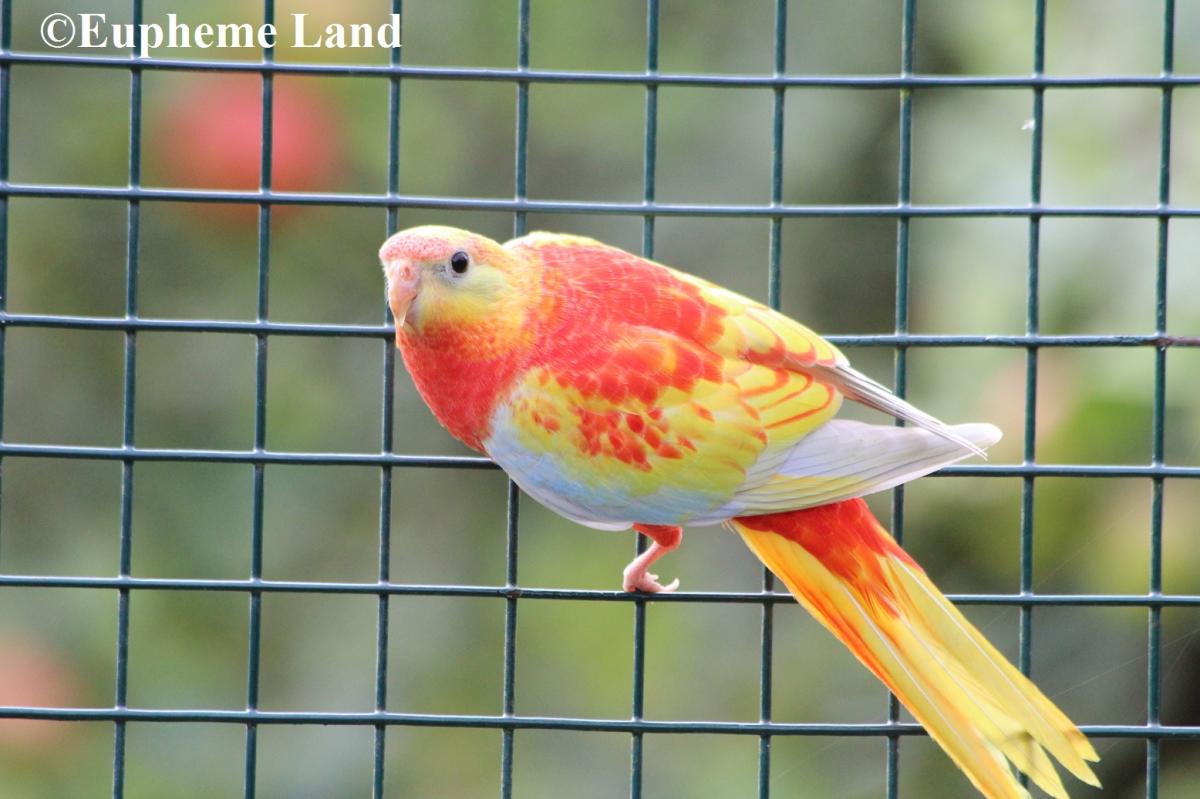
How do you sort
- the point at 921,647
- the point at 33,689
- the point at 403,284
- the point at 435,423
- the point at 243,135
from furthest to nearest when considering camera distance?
1. the point at 435,423
2. the point at 243,135
3. the point at 33,689
4. the point at 921,647
5. the point at 403,284

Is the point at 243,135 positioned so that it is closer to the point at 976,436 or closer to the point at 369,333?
the point at 369,333

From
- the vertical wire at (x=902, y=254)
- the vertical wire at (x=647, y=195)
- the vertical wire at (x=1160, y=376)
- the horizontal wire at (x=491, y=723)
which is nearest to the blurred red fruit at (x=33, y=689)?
→ the horizontal wire at (x=491, y=723)

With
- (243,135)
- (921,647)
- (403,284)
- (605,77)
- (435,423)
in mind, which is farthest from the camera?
(435,423)

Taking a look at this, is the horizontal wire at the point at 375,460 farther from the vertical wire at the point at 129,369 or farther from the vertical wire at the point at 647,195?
the vertical wire at the point at 647,195

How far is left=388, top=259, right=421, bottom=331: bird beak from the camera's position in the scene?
2.44 m

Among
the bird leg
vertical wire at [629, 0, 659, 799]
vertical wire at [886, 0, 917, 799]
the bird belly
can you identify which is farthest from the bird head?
vertical wire at [886, 0, 917, 799]

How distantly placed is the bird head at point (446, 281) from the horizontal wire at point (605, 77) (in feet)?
1.15

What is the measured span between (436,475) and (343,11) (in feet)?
3.97

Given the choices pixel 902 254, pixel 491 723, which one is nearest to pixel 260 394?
pixel 491 723

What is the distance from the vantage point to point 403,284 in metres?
2.44

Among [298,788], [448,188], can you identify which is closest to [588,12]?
[448,188]

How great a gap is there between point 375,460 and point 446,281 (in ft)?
1.37

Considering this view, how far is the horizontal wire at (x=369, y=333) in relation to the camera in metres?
2.71

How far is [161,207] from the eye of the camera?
11.8 feet
